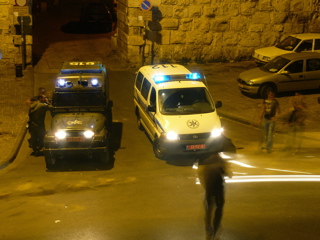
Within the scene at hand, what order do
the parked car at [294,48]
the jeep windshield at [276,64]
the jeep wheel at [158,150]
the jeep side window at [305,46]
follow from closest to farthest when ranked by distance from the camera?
the jeep wheel at [158,150] < the jeep windshield at [276,64] < the parked car at [294,48] < the jeep side window at [305,46]

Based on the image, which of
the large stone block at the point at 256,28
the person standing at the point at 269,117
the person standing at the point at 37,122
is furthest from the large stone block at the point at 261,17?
the person standing at the point at 37,122

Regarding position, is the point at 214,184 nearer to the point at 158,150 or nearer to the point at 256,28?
the point at 158,150

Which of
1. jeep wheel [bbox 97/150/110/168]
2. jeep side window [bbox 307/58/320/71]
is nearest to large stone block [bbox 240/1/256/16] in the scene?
jeep side window [bbox 307/58/320/71]

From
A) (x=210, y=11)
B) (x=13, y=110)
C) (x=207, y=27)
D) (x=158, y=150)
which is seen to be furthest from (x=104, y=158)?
(x=210, y=11)

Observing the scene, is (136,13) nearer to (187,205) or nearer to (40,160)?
(40,160)

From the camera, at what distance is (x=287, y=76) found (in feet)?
65.7

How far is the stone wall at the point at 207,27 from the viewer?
78.9 feet

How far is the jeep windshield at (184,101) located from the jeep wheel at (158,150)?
2.59 feet

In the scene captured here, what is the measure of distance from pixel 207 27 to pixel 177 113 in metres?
10.7

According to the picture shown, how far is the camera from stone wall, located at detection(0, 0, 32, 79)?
76.7ft

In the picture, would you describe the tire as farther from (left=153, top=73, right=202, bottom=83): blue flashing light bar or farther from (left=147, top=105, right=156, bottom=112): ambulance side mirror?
(left=147, top=105, right=156, bottom=112): ambulance side mirror

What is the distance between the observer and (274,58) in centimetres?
2103

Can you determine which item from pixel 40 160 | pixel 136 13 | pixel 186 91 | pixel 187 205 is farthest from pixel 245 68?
pixel 187 205

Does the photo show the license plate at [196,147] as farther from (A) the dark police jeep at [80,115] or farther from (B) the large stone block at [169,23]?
(B) the large stone block at [169,23]
